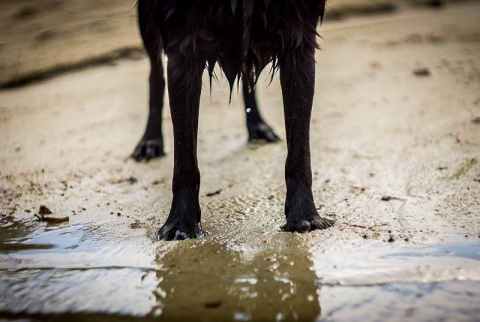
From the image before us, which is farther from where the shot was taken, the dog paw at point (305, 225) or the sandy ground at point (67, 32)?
the sandy ground at point (67, 32)

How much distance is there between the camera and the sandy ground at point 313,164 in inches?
97.2

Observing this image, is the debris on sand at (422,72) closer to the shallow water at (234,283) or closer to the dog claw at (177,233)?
the shallow water at (234,283)

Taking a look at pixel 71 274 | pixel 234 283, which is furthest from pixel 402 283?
pixel 71 274

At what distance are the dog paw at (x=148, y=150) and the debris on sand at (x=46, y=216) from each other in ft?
4.18

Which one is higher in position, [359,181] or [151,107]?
[151,107]

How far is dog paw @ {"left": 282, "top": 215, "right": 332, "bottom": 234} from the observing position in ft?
8.82

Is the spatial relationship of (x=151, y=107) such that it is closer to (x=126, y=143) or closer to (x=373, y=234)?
(x=126, y=143)

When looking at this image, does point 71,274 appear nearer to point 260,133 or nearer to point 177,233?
point 177,233

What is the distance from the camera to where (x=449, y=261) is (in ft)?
7.34

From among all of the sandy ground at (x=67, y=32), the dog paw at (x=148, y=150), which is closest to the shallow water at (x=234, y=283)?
the dog paw at (x=148, y=150)

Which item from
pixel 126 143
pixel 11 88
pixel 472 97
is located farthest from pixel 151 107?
pixel 11 88

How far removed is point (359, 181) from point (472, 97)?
197 centimetres

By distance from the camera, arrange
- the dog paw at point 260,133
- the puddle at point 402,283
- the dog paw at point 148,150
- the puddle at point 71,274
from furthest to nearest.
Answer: the dog paw at point 260,133
the dog paw at point 148,150
the puddle at point 71,274
the puddle at point 402,283

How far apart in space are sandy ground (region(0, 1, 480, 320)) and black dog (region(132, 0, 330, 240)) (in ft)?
0.52
